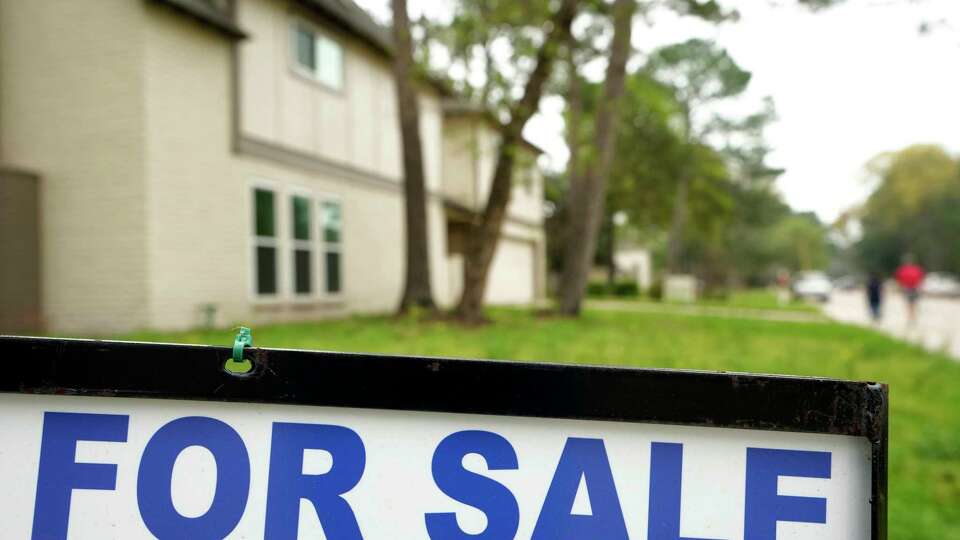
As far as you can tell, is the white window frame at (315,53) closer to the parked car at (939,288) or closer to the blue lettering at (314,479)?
the blue lettering at (314,479)

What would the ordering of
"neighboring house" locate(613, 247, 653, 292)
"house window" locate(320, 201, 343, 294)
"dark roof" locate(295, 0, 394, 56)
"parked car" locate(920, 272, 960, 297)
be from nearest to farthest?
1. "dark roof" locate(295, 0, 394, 56)
2. "house window" locate(320, 201, 343, 294)
3. "parked car" locate(920, 272, 960, 297)
4. "neighboring house" locate(613, 247, 653, 292)

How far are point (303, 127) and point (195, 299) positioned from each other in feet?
14.9

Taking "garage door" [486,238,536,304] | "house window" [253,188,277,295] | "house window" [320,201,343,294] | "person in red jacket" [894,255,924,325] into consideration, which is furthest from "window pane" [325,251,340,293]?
"person in red jacket" [894,255,924,325]

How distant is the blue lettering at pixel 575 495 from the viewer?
1.06 m

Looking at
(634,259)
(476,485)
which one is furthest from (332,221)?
(634,259)

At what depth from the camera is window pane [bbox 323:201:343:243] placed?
15.3 meters

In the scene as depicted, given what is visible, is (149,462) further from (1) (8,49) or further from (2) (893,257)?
(2) (893,257)

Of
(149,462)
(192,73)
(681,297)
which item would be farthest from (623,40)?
(681,297)

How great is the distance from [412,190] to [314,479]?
13148 millimetres

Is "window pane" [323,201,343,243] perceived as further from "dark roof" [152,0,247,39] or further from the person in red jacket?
the person in red jacket

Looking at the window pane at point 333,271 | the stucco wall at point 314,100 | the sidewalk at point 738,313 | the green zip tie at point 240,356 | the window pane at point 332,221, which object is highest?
the stucco wall at point 314,100

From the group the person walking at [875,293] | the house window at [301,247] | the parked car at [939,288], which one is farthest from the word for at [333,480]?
the parked car at [939,288]

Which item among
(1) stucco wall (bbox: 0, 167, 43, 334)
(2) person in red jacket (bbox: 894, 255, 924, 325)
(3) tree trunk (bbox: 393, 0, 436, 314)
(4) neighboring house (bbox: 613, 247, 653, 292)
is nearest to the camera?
(1) stucco wall (bbox: 0, 167, 43, 334)

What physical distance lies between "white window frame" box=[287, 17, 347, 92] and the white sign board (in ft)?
46.0
